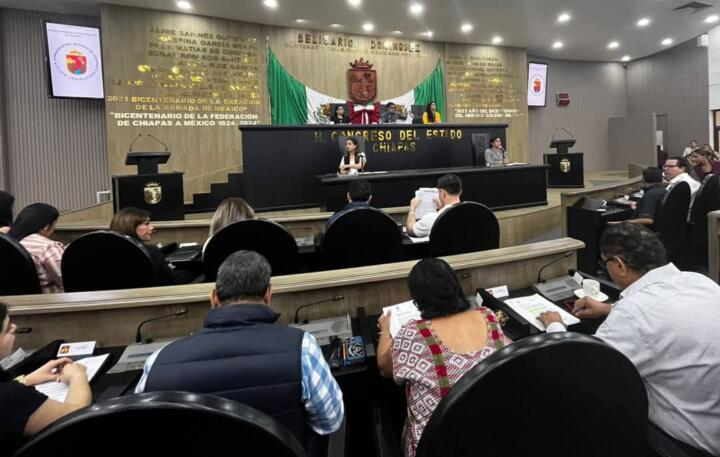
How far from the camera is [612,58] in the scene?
38.4 feet

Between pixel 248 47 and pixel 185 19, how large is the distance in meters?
1.06

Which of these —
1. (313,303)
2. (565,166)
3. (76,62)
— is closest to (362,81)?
(565,166)

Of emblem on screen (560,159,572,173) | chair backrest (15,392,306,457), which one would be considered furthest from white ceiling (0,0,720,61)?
chair backrest (15,392,306,457)

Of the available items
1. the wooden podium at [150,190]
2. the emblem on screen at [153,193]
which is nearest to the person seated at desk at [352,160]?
the wooden podium at [150,190]

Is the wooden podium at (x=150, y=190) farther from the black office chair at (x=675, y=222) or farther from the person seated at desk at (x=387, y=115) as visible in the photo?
the black office chair at (x=675, y=222)

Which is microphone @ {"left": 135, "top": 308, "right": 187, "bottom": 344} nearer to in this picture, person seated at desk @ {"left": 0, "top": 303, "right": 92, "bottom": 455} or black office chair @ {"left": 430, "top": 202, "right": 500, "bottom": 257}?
person seated at desk @ {"left": 0, "top": 303, "right": 92, "bottom": 455}

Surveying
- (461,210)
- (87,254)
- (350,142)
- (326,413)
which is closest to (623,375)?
(326,413)

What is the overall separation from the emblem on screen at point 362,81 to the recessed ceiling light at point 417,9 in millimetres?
1493

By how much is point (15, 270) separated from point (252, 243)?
46.7 inches

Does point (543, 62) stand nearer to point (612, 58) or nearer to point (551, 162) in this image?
point (612, 58)

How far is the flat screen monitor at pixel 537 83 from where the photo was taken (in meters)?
10.7

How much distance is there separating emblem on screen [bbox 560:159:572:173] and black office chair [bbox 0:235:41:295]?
803 cm

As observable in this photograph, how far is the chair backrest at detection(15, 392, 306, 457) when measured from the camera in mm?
604

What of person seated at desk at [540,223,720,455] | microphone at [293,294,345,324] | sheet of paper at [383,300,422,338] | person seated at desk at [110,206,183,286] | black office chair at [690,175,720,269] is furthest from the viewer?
black office chair at [690,175,720,269]
